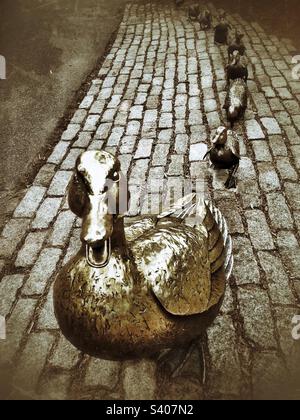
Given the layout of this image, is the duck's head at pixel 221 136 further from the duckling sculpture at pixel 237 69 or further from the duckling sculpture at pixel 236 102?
the duckling sculpture at pixel 237 69

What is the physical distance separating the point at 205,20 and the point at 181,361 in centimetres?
838

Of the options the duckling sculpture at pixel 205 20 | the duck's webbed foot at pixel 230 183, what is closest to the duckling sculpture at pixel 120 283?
the duck's webbed foot at pixel 230 183

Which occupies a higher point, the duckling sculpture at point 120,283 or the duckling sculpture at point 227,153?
the duckling sculpture at point 120,283

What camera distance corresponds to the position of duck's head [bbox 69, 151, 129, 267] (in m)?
1.75

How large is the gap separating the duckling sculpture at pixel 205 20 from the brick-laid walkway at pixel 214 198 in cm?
125

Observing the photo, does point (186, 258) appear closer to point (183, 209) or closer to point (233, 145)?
point (183, 209)

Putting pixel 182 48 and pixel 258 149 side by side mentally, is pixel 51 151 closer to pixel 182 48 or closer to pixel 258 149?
pixel 258 149

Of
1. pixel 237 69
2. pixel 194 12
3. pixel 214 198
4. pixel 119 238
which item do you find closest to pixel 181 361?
pixel 119 238

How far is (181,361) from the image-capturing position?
276 centimetres

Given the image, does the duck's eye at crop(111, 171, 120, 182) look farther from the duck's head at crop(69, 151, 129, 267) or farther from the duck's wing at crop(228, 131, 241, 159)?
the duck's wing at crop(228, 131, 241, 159)

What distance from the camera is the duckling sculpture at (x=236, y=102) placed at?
17.1 feet

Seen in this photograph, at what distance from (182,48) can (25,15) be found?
4.91 metres

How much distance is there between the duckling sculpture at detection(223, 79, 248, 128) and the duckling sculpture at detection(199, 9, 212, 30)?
4.05 metres
